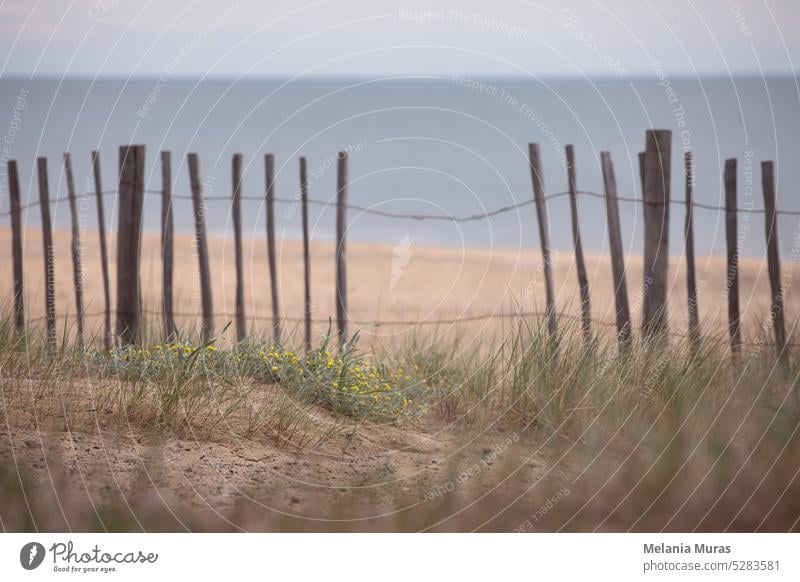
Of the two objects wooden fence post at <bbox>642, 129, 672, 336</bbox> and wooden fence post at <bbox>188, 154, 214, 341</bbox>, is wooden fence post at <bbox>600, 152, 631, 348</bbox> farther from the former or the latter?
wooden fence post at <bbox>188, 154, 214, 341</bbox>

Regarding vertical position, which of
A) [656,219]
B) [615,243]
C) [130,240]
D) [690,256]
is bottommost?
[690,256]

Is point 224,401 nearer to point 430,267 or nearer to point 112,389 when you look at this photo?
point 112,389

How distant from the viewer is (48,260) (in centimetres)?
525

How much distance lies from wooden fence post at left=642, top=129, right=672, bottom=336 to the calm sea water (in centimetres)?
452

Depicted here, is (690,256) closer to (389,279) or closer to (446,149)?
(389,279)

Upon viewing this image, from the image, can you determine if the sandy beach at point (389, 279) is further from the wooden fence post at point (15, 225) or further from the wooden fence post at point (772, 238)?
the wooden fence post at point (772, 238)

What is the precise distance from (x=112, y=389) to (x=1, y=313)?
1.14 meters

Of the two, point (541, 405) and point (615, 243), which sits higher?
point (615, 243)

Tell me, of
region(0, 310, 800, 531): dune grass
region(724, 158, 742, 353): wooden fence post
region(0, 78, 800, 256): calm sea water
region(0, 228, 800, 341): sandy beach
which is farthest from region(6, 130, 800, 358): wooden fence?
region(0, 228, 800, 341): sandy beach

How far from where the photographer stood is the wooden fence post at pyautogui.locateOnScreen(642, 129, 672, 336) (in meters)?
5.74

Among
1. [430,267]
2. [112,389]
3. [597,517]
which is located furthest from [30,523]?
[430,267]

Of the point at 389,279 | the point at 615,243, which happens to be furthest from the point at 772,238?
the point at 389,279

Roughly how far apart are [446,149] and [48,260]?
2748 cm
